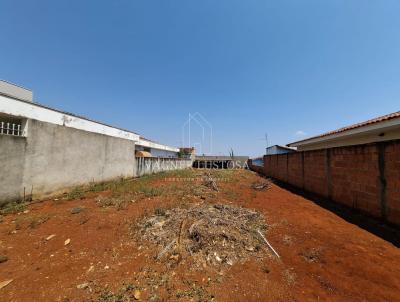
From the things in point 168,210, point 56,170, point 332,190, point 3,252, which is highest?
point 56,170

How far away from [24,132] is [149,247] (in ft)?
18.7

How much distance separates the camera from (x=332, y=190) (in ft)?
20.6

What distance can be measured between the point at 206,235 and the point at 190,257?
0.52 metres

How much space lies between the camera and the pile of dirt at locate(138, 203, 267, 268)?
3.08 meters

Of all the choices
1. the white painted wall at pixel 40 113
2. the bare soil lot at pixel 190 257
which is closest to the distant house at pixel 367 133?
the bare soil lot at pixel 190 257

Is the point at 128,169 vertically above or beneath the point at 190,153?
beneath

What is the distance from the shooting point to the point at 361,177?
16.2 feet

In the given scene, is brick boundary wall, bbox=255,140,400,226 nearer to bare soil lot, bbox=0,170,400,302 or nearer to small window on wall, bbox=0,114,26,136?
bare soil lot, bbox=0,170,400,302

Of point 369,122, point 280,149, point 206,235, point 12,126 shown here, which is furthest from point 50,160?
point 280,149

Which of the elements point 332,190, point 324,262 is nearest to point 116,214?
point 324,262

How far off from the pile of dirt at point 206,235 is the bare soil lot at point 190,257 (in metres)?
0.02

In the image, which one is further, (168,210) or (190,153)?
(190,153)

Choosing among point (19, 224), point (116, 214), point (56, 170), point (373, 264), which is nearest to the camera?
point (373, 264)

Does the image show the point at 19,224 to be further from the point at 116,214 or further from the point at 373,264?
the point at 373,264
